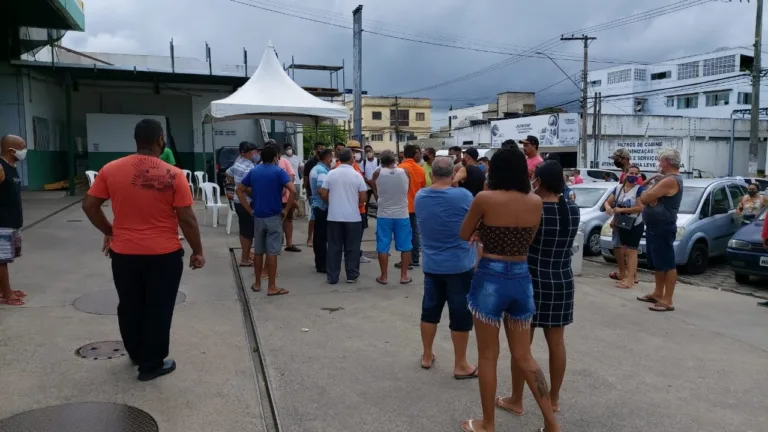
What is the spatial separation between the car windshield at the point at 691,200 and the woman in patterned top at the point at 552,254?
7.29m

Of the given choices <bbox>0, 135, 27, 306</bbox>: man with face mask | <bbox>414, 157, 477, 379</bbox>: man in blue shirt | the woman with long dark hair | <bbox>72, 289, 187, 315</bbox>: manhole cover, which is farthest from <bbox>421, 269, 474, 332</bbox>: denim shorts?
<bbox>0, 135, 27, 306</bbox>: man with face mask

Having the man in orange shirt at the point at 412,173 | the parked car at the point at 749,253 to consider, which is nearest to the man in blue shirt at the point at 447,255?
the man in orange shirt at the point at 412,173

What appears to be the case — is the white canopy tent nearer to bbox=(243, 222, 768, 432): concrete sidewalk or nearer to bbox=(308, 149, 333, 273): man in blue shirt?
bbox=(308, 149, 333, 273): man in blue shirt

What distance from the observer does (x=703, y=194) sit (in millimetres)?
9969

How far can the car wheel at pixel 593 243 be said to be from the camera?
11.2m

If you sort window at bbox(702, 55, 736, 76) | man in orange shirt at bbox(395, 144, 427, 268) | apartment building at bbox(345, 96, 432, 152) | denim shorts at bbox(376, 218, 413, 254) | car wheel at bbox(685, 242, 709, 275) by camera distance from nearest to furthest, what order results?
denim shorts at bbox(376, 218, 413, 254), man in orange shirt at bbox(395, 144, 427, 268), car wheel at bbox(685, 242, 709, 275), window at bbox(702, 55, 736, 76), apartment building at bbox(345, 96, 432, 152)

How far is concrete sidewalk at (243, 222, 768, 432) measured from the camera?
3822mm

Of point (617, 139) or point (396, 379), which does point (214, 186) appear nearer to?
point (396, 379)

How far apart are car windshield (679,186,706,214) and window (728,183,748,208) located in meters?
0.93

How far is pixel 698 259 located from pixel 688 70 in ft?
213

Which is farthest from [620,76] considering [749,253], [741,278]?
[749,253]

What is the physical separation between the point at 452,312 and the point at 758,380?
2546 millimetres

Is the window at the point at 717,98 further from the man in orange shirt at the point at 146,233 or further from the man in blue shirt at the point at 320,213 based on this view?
the man in orange shirt at the point at 146,233

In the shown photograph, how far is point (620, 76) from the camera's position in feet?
235
